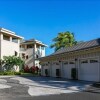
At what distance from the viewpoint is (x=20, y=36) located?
163 ft

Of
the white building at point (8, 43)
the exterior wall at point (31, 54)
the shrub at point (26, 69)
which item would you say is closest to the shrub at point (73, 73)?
the white building at point (8, 43)

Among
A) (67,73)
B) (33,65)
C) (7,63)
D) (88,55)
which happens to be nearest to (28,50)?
(33,65)

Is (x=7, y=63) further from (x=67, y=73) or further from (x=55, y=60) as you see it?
(x=67, y=73)

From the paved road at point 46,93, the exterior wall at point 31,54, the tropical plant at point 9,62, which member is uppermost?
the exterior wall at point 31,54

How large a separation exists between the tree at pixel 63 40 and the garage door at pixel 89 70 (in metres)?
Answer: 28.4

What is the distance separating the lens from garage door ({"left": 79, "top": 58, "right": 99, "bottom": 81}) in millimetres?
21866

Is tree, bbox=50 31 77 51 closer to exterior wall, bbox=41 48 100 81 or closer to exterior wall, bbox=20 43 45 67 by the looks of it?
exterior wall, bbox=20 43 45 67

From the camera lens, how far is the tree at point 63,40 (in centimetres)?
5303

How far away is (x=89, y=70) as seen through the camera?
901 inches

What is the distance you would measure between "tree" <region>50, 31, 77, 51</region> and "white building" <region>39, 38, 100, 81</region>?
65.0 feet

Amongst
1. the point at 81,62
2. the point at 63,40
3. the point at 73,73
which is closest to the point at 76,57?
the point at 81,62

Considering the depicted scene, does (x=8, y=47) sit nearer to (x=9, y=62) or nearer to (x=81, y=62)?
(x=9, y=62)

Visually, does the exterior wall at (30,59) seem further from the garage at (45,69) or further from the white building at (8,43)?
the garage at (45,69)

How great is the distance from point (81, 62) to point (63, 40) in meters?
28.6
